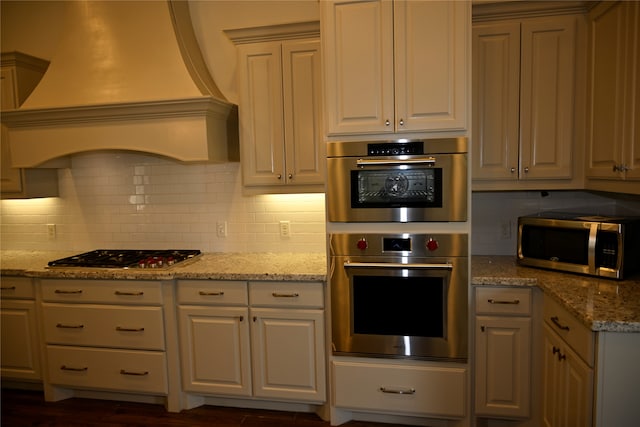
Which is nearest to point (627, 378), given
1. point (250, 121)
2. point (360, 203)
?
point (360, 203)

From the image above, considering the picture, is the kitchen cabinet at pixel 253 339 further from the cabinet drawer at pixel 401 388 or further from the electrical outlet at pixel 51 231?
the electrical outlet at pixel 51 231

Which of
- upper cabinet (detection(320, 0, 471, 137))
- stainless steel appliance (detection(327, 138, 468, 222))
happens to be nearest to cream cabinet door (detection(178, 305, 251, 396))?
stainless steel appliance (detection(327, 138, 468, 222))

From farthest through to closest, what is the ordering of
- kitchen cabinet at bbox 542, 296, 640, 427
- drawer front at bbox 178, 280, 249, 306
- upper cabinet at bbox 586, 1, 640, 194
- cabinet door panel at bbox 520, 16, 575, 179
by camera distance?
drawer front at bbox 178, 280, 249, 306 → cabinet door panel at bbox 520, 16, 575, 179 → upper cabinet at bbox 586, 1, 640, 194 → kitchen cabinet at bbox 542, 296, 640, 427

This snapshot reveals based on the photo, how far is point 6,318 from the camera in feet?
10.0

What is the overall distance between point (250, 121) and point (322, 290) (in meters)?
1.23

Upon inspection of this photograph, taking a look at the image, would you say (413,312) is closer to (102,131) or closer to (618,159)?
(618,159)

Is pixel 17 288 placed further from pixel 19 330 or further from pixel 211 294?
pixel 211 294

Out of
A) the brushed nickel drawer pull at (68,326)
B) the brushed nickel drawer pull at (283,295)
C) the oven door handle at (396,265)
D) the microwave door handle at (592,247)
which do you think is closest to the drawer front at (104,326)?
the brushed nickel drawer pull at (68,326)

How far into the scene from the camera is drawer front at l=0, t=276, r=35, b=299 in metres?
3.00

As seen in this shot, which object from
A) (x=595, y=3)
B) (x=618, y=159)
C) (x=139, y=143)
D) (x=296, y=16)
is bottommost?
(x=618, y=159)

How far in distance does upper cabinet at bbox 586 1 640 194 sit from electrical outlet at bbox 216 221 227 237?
8.04ft

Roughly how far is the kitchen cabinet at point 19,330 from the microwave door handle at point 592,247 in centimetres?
343

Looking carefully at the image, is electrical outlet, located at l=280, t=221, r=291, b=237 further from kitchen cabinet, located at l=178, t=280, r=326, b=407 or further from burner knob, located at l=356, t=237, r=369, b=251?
burner knob, located at l=356, t=237, r=369, b=251

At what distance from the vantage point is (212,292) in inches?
108
